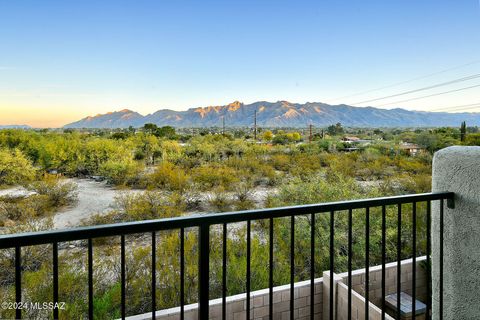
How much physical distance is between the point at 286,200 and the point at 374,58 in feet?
60.1

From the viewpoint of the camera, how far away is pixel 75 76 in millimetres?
20203

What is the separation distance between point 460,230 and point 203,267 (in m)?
1.38

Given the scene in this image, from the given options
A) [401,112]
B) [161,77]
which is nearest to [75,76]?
[161,77]

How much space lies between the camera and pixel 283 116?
8219 centimetres

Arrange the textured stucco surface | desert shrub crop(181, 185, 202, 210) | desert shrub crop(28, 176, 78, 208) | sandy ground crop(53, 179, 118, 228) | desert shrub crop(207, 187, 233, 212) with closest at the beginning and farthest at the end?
the textured stucco surface → sandy ground crop(53, 179, 118, 228) → desert shrub crop(28, 176, 78, 208) → desert shrub crop(207, 187, 233, 212) → desert shrub crop(181, 185, 202, 210)

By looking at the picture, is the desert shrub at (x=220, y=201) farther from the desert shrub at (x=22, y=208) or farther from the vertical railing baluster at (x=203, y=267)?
the vertical railing baluster at (x=203, y=267)

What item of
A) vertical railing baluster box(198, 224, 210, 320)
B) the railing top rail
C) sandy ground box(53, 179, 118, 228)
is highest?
the railing top rail

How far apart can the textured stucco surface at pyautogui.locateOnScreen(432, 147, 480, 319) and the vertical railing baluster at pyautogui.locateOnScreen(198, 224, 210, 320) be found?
4.37ft

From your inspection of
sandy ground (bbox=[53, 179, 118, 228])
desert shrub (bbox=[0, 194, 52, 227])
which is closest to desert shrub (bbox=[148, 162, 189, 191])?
sandy ground (bbox=[53, 179, 118, 228])

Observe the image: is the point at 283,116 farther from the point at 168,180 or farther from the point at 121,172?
the point at 168,180

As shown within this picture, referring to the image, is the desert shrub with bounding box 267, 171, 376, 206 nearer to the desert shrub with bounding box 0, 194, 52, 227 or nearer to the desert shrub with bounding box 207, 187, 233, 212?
the desert shrub with bounding box 207, 187, 233, 212

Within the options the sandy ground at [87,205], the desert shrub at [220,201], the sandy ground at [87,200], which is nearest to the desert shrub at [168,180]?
the sandy ground at [87,200]

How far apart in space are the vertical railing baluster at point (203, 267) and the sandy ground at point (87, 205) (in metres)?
8.26

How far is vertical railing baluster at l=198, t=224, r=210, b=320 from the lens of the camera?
1.07 meters
